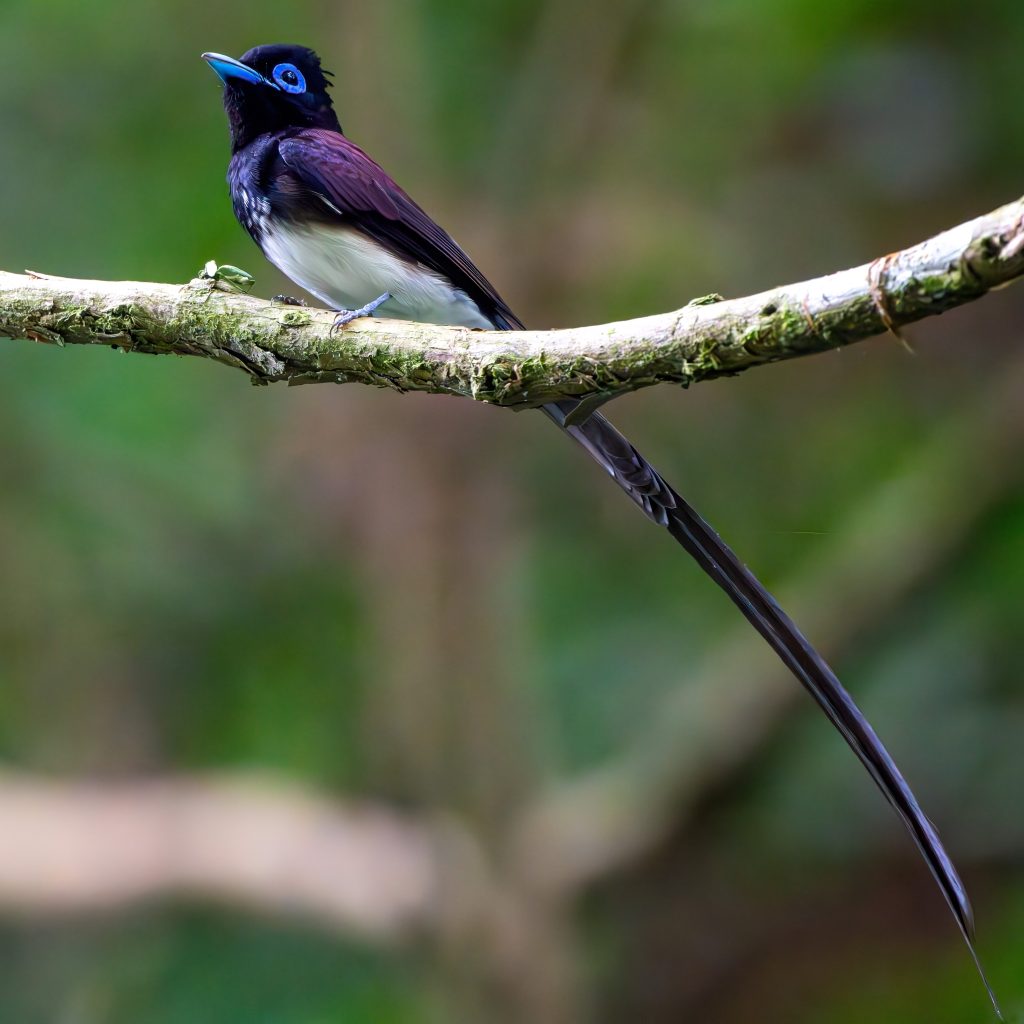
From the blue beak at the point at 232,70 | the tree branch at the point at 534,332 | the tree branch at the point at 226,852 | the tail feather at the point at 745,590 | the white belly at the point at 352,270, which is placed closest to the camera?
the tree branch at the point at 534,332

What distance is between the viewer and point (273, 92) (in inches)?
107

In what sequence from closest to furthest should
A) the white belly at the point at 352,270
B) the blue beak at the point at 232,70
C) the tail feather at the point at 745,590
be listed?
the tail feather at the point at 745,590
the blue beak at the point at 232,70
the white belly at the point at 352,270

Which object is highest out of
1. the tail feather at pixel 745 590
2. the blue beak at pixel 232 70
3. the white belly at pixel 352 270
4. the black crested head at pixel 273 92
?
the black crested head at pixel 273 92

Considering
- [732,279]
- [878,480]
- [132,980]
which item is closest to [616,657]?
[878,480]

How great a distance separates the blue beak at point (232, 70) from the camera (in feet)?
8.27

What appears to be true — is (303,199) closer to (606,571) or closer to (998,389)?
(998,389)

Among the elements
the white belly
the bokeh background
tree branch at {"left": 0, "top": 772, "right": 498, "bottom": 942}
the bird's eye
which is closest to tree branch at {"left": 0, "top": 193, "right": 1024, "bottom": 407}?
the white belly

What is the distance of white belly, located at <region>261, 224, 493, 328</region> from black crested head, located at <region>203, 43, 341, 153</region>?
26cm

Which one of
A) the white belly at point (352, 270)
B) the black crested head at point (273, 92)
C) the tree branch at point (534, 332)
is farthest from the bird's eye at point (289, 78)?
the tree branch at point (534, 332)

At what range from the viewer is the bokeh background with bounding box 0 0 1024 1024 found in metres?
5.41

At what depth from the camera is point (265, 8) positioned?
19.7 ft

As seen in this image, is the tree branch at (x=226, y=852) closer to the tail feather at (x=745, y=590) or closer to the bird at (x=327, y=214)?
the bird at (x=327, y=214)

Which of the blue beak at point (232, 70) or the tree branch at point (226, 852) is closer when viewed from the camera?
the blue beak at point (232, 70)

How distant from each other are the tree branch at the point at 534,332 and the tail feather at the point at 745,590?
17cm
